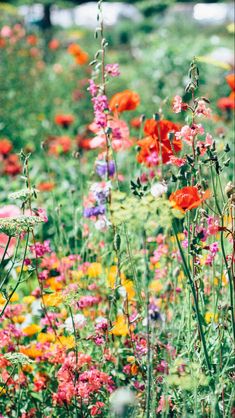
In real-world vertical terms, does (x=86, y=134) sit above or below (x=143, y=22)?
below

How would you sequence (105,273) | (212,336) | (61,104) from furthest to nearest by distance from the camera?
(61,104)
(105,273)
(212,336)

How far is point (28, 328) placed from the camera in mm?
2502

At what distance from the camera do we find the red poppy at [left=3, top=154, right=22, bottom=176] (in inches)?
185

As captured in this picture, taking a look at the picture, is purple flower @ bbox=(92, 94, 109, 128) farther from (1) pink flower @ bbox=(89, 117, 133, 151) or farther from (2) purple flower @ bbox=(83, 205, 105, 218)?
(2) purple flower @ bbox=(83, 205, 105, 218)

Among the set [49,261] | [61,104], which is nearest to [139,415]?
[49,261]

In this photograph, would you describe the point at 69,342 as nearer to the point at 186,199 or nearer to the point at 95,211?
the point at 95,211

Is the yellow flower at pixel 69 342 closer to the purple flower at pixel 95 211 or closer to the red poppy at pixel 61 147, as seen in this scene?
the purple flower at pixel 95 211

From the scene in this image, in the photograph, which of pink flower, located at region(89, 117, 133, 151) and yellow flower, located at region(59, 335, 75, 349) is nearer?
yellow flower, located at region(59, 335, 75, 349)

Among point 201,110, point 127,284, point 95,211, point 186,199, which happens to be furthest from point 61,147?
point 186,199

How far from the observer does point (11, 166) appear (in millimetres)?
4781

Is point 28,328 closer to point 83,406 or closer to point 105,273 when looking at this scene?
point 105,273

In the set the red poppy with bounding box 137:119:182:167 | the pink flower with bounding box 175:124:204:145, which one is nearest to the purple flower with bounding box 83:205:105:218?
the red poppy with bounding box 137:119:182:167

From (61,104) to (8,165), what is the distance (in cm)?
286

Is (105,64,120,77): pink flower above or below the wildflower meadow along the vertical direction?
above
